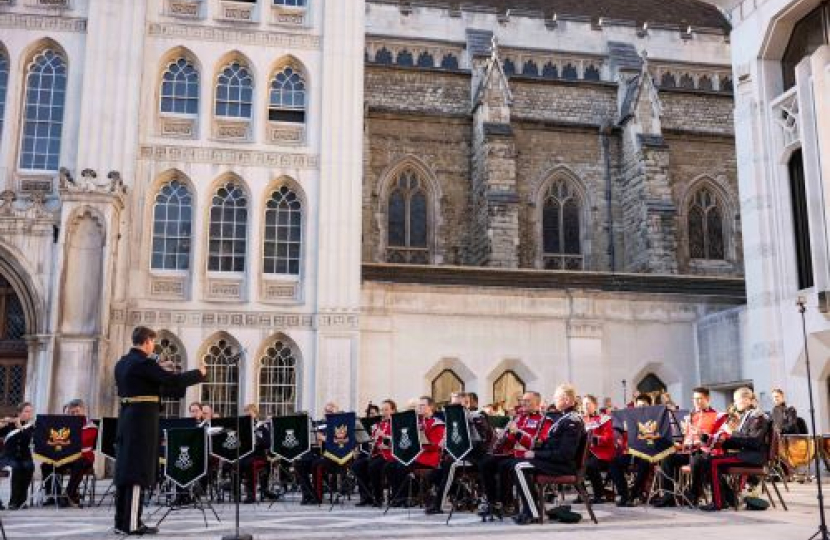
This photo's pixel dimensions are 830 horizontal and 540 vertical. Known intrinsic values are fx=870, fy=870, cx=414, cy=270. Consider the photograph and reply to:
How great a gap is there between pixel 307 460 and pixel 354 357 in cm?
577

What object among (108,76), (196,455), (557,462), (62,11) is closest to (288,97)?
(108,76)

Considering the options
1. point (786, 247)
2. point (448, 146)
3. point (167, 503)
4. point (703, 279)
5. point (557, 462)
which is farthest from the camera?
point (448, 146)

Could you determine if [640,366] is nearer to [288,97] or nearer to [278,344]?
[278,344]

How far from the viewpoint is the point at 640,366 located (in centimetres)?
2189

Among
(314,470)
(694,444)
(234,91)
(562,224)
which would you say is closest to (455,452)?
(694,444)

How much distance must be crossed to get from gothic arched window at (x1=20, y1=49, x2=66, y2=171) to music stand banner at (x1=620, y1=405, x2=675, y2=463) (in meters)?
14.4

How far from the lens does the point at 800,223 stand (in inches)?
762

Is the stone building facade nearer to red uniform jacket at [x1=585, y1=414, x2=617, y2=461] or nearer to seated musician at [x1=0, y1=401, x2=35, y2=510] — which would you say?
seated musician at [x1=0, y1=401, x2=35, y2=510]

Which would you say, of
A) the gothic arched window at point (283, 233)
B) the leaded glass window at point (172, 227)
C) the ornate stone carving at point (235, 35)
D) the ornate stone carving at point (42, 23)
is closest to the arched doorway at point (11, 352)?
the leaded glass window at point (172, 227)

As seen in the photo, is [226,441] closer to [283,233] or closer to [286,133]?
[283,233]

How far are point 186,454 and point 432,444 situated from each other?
3.31 m

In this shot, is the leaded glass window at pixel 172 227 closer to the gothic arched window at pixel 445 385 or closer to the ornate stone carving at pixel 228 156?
the ornate stone carving at pixel 228 156

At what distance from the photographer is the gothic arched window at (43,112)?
19797 millimetres

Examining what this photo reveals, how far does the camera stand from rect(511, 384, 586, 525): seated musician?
10141mm
